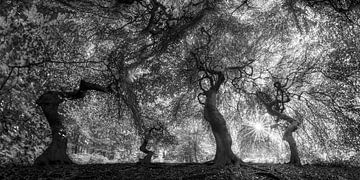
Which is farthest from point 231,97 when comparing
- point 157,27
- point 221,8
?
point 157,27

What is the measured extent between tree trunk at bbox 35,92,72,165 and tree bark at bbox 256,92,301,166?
10305mm

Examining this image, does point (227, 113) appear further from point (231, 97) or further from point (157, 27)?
point (157, 27)

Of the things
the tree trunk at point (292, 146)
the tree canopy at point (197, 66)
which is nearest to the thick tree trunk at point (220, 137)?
the tree canopy at point (197, 66)

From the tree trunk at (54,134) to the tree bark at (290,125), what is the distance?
1030 centimetres

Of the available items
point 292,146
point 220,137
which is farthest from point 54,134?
point 292,146

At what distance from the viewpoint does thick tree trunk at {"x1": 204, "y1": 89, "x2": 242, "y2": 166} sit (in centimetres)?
984

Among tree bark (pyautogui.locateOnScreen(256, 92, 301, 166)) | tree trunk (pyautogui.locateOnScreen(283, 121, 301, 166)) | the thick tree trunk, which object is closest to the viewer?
the thick tree trunk

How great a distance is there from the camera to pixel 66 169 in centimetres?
769

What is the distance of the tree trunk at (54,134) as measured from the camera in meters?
8.86

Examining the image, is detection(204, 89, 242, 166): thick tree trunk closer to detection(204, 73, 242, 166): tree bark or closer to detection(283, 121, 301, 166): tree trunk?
detection(204, 73, 242, 166): tree bark

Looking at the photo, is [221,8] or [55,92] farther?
[221,8]

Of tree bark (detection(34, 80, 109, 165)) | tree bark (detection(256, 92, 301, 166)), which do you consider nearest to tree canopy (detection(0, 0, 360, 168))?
tree bark (detection(256, 92, 301, 166))

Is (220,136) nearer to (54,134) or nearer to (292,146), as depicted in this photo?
(292,146)

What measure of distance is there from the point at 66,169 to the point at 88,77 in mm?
5144
